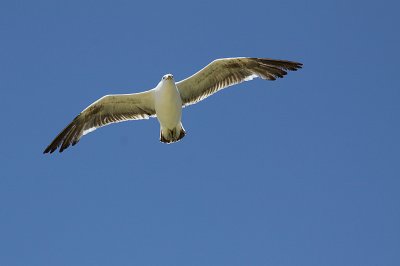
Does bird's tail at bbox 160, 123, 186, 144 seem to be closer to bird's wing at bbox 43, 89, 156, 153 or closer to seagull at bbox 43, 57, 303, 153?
seagull at bbox 43, 57, 303, 153

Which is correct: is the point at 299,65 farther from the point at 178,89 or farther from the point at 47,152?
the point at 47,152

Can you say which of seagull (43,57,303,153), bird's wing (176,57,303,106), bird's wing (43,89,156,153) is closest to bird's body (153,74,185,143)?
seagull (43,57,303,153)

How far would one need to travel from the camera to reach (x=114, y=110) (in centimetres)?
2070

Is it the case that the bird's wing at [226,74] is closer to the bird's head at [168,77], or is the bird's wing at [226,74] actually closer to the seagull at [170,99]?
the seagull at [170,99]

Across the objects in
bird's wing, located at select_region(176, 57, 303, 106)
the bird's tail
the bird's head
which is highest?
bird's wing, located at select_region(176, 57, 303, 106)

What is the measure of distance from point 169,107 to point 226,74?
179 centimetres

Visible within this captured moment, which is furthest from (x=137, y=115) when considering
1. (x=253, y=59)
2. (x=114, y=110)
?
(x=253, y=59)

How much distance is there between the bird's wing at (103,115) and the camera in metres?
20.4


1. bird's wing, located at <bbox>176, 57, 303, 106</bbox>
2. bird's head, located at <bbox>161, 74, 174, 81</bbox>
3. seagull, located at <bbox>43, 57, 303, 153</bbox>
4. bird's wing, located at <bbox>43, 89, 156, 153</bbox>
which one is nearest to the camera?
bird's head, located at <bbox>161, 74, 174, 81</bbox>

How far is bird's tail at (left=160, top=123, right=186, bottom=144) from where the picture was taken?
19.8 metres

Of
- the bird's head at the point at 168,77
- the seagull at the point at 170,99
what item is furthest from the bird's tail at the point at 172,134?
the bird's head at the point at 168,77

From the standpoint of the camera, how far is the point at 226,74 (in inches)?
787

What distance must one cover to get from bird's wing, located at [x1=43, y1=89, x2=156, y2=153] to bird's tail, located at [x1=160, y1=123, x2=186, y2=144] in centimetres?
87

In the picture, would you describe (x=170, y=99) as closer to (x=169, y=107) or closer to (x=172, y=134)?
(x=169, y=107)
